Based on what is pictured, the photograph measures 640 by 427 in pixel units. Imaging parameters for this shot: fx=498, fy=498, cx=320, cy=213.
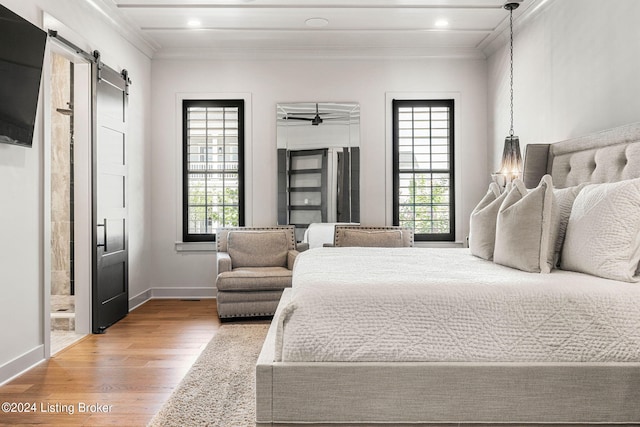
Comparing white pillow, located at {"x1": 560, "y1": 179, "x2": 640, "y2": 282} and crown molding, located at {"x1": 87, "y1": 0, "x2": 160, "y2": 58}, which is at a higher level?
crown molding, located at {"x1": 87, "y1": 0, "x2": 160, "y2": 58}

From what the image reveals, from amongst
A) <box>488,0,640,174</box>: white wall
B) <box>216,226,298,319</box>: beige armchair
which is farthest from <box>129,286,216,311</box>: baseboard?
<box>488,0,640,174</box>: white wall

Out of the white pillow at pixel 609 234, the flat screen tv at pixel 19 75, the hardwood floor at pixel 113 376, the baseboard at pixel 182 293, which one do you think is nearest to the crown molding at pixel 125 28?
the flat screen tv at pixel 19 75

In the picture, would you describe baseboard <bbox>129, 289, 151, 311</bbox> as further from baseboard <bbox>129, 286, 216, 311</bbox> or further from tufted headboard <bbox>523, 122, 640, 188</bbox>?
tufted headboard <bbox>523, 122, 640, 188</bbox>

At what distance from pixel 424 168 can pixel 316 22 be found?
193 cm

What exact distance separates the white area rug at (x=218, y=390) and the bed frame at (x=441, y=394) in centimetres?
54

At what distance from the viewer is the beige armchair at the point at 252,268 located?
4.32 metres

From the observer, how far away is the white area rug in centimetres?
225

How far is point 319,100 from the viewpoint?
5.42 m

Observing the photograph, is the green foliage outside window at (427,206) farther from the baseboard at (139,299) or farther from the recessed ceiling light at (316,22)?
the baseboard at (139,299)

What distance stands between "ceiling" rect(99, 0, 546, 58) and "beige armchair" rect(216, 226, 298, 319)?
194 centimetres

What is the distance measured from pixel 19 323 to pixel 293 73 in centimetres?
360

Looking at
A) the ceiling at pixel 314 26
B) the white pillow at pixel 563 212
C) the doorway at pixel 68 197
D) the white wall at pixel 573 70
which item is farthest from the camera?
the ceiling at pixel 314 26

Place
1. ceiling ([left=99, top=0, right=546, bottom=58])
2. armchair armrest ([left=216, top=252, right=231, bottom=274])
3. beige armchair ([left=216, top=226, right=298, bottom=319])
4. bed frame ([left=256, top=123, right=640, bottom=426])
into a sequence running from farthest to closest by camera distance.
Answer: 1. armchair armrest ([left=216, top=252, right=231, bottom=274])
2. beige armchair ([left=216, top=226, right=298, bottom=319])
3. ceiling ([left=99, top=0, right=546, bottom=58])
4. bed frame ([left=256, top=123, right=640, bottom=426])

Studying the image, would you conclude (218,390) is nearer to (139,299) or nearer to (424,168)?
(139,299)
